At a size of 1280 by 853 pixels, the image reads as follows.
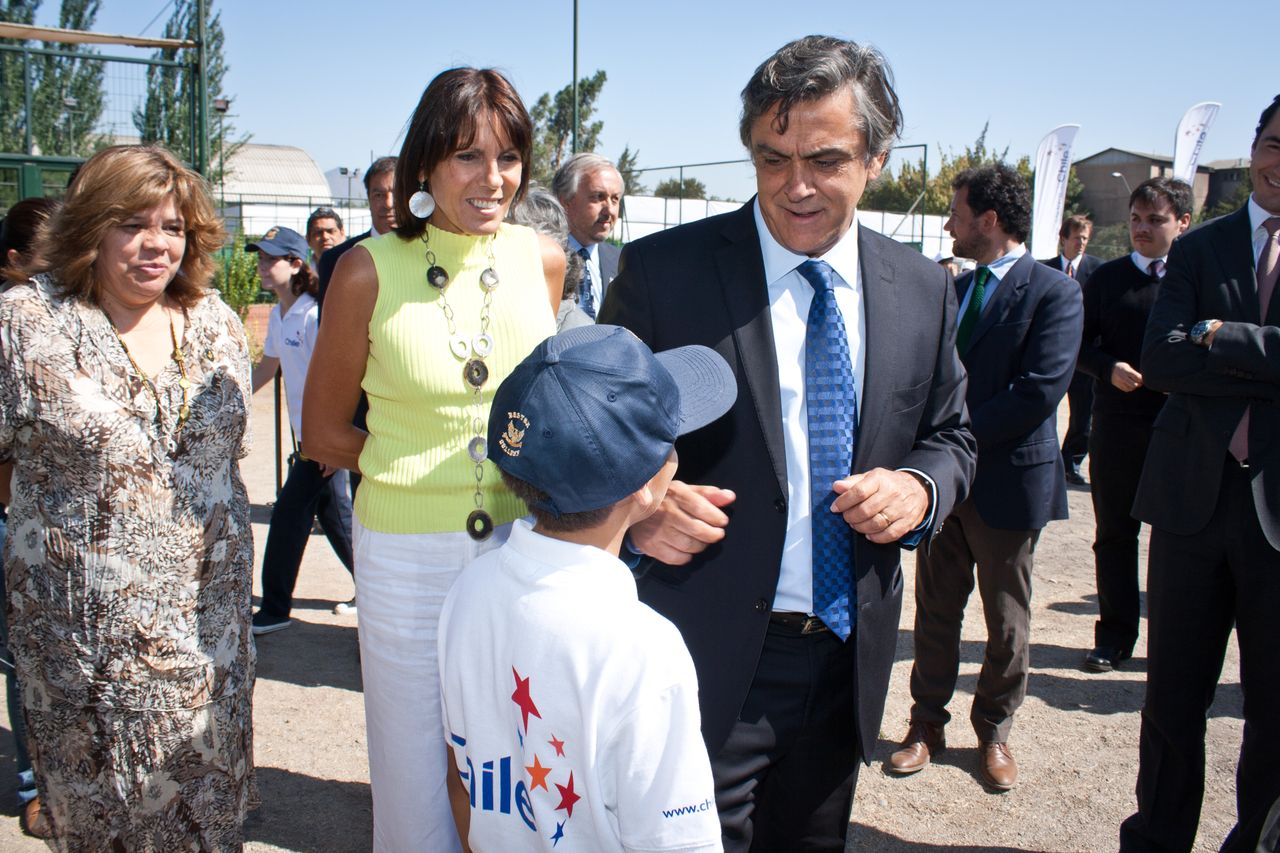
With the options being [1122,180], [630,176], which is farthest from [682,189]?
[1122,180]

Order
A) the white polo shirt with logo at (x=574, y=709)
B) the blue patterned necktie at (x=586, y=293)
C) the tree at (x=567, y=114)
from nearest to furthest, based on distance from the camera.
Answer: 1. the white polo shirt with logo at (x=574, y=709)
2. the blue patterned necktie at (x=586, y=293)
3. the tree at (x=567, y=114)

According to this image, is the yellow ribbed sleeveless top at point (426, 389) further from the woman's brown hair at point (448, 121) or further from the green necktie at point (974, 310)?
the green necktie at point (974, 310)

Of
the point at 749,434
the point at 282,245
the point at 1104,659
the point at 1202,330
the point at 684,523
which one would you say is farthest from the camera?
the point at 282,245

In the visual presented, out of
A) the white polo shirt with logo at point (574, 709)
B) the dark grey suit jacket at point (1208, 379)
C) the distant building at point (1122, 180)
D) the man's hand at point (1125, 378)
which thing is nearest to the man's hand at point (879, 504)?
the white polo shirt with logo at point (574, 709)

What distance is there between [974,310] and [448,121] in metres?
2.49

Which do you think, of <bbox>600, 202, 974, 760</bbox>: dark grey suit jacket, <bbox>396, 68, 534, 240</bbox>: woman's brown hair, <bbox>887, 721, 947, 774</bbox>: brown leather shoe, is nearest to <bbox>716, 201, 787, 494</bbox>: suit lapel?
<bbox>600, 202, 974, 760</bbox>: dark grey suit jacket

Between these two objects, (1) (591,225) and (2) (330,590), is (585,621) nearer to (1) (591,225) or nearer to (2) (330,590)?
(1) (591,225)

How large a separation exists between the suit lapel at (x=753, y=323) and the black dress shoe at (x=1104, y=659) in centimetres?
369

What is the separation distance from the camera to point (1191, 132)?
482 inches

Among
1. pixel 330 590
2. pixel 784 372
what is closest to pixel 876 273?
pixel 784 372

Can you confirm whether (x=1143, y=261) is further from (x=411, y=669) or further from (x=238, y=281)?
(x=238, y=281)

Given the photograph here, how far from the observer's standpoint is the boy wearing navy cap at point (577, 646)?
1.38 meters

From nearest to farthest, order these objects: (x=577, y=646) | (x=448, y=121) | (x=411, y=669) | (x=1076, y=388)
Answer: (x=577, y=646), (x=411, y=669), (x=448, y=121), (x=1076, y=388)

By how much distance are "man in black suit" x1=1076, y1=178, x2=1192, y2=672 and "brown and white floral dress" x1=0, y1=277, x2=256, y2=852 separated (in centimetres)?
422
